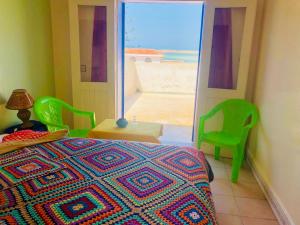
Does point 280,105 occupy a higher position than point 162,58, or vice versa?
point 162,58

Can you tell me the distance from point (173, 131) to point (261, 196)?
79.4 inches

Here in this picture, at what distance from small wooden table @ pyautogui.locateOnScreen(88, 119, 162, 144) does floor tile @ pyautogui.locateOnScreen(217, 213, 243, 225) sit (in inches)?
35.6

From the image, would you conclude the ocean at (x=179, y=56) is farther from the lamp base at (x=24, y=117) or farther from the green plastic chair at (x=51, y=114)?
the lamp base at (x=24, y=117)

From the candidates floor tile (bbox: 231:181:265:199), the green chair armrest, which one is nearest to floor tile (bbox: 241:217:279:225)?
floor tile (bbox: 231:181:265:199)

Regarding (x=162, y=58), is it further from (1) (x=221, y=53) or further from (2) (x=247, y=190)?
(2) (x=247, y=190)

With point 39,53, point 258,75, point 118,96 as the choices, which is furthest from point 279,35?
point 39,53

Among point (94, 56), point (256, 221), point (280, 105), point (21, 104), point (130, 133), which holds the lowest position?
point (256, 221)

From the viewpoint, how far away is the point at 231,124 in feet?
9.95

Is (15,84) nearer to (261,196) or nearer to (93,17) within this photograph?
(93,17)

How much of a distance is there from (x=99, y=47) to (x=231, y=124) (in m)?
1.99

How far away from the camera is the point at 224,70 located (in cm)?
313

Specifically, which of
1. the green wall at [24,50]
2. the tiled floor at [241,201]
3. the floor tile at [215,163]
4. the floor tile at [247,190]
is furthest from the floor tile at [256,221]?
the green wall at [24,50]

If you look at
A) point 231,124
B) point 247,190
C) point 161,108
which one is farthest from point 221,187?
point 161,108

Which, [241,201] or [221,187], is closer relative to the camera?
[241,201]
